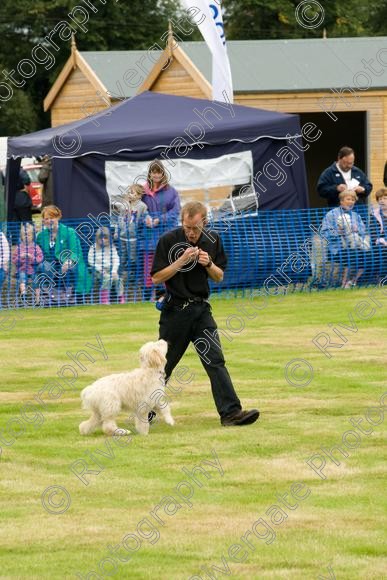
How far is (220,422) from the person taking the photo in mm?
10469

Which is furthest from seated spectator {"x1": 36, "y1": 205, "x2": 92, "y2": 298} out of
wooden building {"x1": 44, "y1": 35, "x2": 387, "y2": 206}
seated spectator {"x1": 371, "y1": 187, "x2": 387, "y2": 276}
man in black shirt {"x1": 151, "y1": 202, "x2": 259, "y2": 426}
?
wooden building {"x1": 44, "y1": 35, "x2": 387, "y2": 206}

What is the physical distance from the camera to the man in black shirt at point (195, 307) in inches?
396

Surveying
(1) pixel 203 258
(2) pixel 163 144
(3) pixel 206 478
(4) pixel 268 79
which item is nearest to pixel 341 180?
(2) pixel 163 144

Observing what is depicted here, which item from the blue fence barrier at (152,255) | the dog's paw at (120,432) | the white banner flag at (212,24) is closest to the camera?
the dog's paw at (120,432)

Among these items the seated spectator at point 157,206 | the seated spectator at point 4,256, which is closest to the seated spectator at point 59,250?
the seated spectator at point 4,256

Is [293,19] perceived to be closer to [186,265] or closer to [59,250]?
[59,250]

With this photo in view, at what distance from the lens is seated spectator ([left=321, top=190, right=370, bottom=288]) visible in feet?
62.4

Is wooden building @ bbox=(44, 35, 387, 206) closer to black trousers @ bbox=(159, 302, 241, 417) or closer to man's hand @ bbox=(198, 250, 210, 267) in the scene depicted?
black trousers @ bbox=(159, 302, 241, 417)

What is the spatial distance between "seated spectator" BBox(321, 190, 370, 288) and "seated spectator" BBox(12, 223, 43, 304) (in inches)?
155

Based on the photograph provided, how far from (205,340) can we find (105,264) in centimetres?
833

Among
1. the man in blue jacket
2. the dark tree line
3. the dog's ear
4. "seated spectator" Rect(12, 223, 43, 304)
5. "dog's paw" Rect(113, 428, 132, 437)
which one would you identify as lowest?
"dog's paw" Rect(113, 428, 132, 437)

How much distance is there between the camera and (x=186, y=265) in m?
10.1

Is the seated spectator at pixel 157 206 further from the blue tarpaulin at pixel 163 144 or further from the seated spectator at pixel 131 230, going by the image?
the blue tarpaulin at pixel 163 144

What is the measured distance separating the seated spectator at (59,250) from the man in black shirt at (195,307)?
801cm
